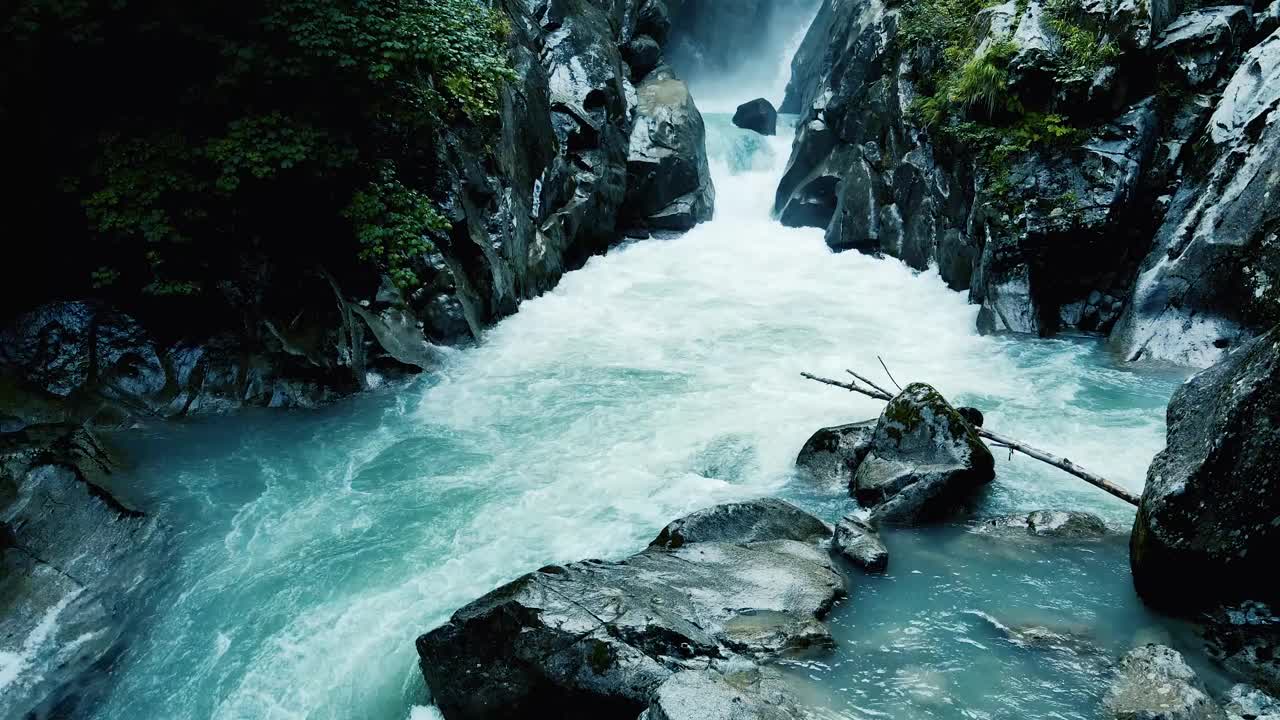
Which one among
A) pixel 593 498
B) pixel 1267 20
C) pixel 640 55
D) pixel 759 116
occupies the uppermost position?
pixel 640 55

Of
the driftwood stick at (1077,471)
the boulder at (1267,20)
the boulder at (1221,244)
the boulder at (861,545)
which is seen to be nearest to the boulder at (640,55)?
the boulder at (1267,20)

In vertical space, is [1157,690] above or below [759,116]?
below

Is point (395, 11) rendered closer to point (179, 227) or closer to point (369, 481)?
point (179, 227)

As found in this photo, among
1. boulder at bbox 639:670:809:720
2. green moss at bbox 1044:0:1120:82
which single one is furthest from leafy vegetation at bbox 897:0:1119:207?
boulder at bbox 639:670:809:720

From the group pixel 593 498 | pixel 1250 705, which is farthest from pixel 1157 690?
pixel 593 498

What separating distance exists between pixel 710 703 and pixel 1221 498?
351 cm

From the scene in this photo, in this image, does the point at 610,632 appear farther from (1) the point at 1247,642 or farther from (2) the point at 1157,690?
(1) the point at 1247,642

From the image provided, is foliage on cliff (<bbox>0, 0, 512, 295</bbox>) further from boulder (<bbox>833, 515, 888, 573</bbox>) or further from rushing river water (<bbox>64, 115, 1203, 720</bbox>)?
boulder (<bbox>833, 515, 888, 573</bbox>)

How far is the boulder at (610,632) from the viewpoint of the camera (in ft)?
13.8

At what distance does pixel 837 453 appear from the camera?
7504mm

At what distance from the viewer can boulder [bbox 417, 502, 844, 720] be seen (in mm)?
4211

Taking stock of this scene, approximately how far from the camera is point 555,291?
15125 mm

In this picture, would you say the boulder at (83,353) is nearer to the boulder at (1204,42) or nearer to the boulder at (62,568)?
the boulder at (62,568)

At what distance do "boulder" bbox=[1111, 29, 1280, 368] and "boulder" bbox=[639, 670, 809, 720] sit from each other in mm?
8541
